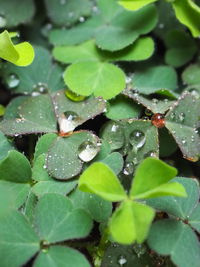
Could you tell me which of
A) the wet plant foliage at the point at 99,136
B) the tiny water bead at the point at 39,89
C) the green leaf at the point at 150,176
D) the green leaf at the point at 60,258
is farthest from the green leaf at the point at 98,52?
the green leaf at the point at 60,258

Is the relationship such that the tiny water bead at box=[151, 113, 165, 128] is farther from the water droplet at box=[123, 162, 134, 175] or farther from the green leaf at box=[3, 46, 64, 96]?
the green leaf at box=[3, 46, 64, 96]

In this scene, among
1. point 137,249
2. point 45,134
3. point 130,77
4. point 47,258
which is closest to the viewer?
point 47,258

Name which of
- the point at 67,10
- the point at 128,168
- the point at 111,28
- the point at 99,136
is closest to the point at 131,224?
the point at 128,168

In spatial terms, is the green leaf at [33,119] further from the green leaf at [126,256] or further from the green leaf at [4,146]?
the green leaf at [126,256]

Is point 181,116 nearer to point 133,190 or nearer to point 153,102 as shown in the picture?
point 153,102

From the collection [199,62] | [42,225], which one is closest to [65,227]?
[42,225]

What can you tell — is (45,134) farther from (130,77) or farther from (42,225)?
(130,77)

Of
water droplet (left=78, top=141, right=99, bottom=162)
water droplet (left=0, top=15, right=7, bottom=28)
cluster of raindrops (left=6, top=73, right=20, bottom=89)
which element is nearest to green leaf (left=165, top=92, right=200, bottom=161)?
water droplet (left=78, top=141, right=99, bottom=162)
